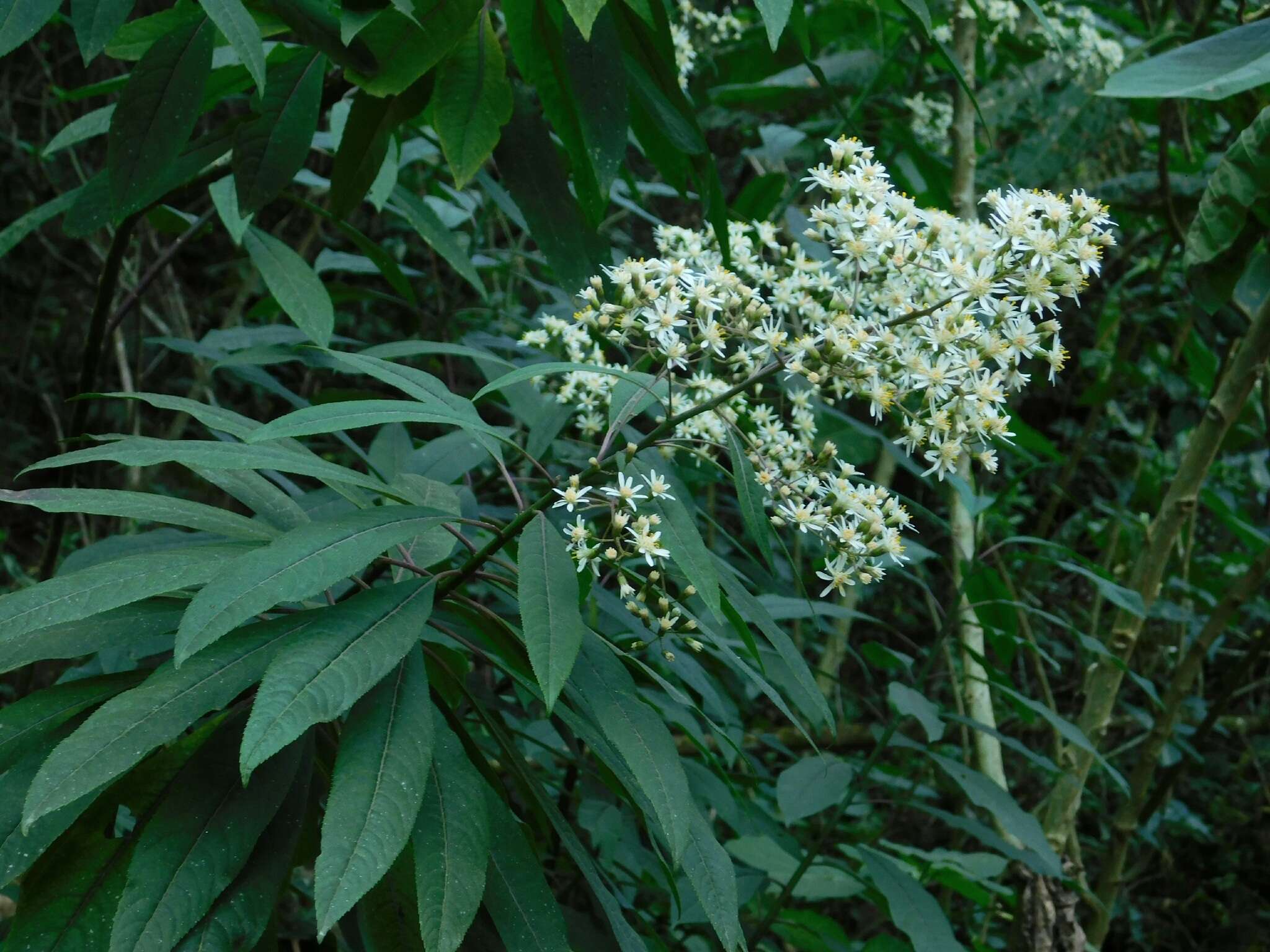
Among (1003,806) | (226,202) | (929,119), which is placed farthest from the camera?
(929,119)

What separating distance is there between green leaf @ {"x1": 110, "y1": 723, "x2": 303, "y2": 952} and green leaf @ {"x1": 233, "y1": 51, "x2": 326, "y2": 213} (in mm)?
689

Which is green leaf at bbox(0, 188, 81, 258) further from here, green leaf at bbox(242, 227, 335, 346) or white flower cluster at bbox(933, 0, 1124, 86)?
white flower cluster at bbox(933, 0, 1124, 86)

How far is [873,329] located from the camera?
1275mm

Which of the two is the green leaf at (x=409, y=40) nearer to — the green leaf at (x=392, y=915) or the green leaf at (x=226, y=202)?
the green leaf at (x=226, y=202)

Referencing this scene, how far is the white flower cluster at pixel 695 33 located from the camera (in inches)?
101

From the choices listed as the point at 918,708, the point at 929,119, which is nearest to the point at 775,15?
the point at 918,708

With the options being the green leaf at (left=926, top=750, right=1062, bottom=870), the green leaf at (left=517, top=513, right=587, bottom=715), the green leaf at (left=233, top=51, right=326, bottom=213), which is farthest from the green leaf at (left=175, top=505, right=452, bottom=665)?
the green leaf at (left=926, top=750, right=1062, bottom=870)

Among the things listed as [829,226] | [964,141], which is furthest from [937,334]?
[964,141]

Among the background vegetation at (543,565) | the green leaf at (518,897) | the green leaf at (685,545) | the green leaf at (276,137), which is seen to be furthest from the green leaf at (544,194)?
the green leaf at (518,897)

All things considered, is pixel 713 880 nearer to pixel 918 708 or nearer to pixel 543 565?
pixel 543 565

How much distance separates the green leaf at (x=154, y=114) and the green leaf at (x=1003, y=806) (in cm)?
145

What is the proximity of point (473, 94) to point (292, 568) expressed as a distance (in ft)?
2.16

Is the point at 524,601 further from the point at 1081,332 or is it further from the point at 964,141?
the point at 1081,332

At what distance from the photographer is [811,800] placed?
5.94 feet
